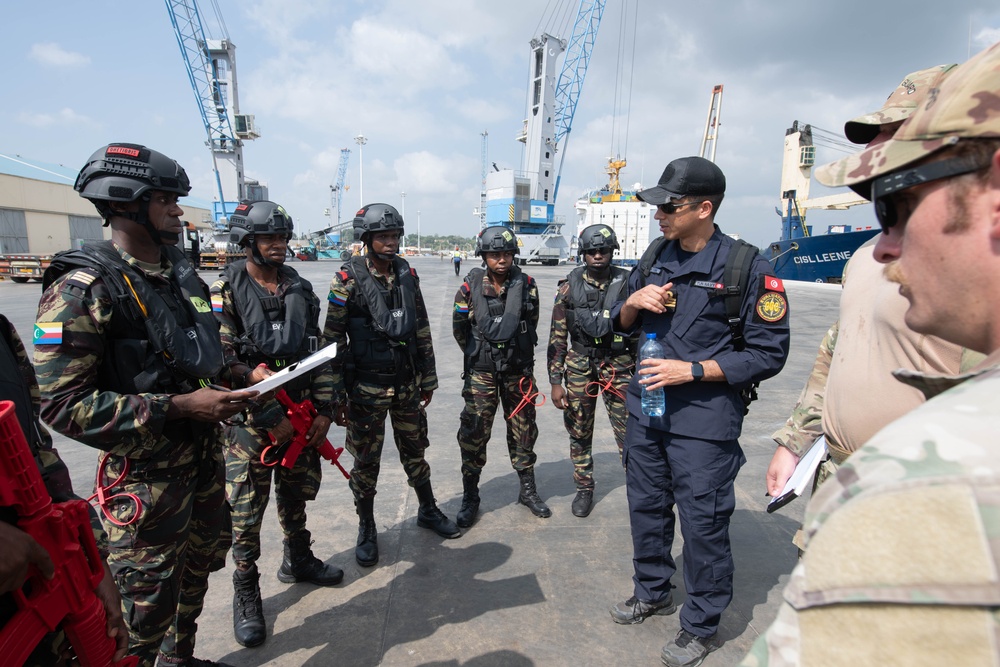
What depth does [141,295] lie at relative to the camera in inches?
75.9

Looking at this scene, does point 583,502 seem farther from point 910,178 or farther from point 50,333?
point 910,178

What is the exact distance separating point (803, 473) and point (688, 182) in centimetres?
131

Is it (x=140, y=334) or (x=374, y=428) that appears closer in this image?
(x=140, y=334)

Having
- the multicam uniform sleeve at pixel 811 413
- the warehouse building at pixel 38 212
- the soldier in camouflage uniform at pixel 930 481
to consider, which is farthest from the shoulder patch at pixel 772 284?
the warehouse building at pixel 38 212

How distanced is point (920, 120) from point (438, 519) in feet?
10.8

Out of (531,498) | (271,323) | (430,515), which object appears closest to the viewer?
(271,323)

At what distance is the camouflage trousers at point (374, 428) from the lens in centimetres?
331

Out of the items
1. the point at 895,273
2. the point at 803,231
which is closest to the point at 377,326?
the point at 895,273

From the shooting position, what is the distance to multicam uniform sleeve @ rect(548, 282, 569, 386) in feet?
13.1

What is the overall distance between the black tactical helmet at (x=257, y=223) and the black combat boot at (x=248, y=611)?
1.73 metres

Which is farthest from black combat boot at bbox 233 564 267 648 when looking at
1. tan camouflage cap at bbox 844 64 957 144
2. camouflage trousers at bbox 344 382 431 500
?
tan camouflage cap at bbox 844 64 957 144

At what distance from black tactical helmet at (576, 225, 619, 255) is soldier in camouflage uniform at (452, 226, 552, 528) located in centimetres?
52

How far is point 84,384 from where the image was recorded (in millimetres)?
1798

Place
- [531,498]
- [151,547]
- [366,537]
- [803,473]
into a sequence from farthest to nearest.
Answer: [531,498]
[366,537]
[803,473]
[151,547]
